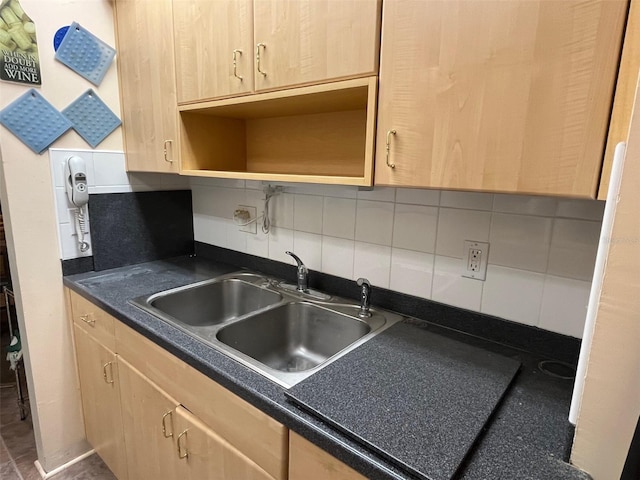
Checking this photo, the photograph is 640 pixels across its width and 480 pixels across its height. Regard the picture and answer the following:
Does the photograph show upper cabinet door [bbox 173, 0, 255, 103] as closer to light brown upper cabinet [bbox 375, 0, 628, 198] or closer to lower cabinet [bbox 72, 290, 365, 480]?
light brown upper cabinet [bbox 375, 0, 628, 198]

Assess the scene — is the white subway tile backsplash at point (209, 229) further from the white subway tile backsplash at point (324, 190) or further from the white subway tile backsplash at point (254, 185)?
the white subway tile backsplash at point (324, 190)

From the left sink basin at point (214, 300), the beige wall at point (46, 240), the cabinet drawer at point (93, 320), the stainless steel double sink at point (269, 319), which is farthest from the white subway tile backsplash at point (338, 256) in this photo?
the beige wall at point (46, 240)

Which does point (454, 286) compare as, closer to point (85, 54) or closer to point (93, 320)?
point (93, 320)

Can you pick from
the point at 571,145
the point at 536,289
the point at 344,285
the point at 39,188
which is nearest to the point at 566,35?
the point at 571,145

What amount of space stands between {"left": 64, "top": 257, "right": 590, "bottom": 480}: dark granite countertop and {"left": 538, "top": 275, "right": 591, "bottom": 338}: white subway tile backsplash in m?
0.11

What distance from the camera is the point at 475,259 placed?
108 centimetres

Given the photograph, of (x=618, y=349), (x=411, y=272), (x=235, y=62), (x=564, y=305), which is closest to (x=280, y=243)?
(x=411, y=272)

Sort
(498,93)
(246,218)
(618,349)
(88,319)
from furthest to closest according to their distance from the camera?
(246,218) < (88,319) < (498,93) < (618,349)

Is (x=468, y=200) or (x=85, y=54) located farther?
(x=85, y=54)

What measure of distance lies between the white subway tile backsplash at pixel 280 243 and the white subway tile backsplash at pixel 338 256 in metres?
0.19

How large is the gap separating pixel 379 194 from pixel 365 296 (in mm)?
354

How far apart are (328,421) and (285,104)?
0.94 m

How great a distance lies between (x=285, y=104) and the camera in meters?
1.19

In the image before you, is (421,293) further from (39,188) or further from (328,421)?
(39,188)
